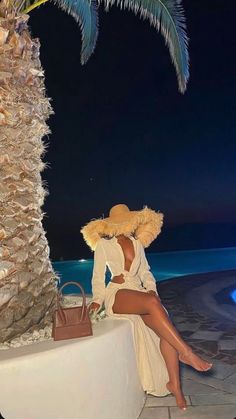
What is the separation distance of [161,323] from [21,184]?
1717 mm

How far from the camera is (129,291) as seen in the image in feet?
11.9

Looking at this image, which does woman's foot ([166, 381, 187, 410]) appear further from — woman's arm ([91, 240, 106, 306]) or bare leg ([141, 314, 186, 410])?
woman's arm ([91, 240, 106, 306])

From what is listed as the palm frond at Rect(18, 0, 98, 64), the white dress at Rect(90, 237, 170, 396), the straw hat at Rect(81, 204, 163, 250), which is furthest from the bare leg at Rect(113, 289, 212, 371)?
the palm frond at Rect(18, 0, 98, 64)

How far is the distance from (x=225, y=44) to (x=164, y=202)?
615 inches

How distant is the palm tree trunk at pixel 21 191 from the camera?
341 centimetres

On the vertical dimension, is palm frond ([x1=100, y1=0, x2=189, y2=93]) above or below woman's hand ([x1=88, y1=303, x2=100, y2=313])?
above

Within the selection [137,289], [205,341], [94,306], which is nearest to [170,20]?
[137,289]

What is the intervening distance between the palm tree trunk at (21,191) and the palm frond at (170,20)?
1.69m

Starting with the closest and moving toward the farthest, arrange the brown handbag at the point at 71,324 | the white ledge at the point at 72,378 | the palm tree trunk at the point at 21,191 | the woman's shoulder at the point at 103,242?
the white ledge at the point at 72,378, the brown handbag at the point at 71,324, the palm tree trunk at the point at 21,191, the woman's shoulder at the point at 103,242

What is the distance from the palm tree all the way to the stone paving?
140 cm

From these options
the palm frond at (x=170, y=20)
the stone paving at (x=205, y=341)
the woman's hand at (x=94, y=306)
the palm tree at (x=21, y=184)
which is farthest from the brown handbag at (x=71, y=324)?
the palm frond at (x=170, y=20)

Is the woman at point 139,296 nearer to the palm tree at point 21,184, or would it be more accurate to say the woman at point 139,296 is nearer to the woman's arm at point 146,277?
the woman's arm at point 146,277

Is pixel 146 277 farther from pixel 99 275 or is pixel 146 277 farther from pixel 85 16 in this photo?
pixel 85 16

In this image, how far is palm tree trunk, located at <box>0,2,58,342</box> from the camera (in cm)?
341
